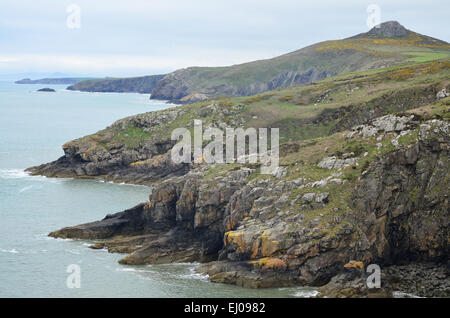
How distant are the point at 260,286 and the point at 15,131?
129479mm

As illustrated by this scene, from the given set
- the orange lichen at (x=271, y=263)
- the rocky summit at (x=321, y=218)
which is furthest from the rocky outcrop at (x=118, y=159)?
the orange lichen at (x=271, y=263)

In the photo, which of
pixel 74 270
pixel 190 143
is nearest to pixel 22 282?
pixel 74 270

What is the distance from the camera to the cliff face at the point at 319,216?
1951 inches

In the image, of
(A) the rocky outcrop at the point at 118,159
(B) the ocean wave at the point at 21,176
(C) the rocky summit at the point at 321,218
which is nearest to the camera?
(C) the rocky summit at the point at 321,218

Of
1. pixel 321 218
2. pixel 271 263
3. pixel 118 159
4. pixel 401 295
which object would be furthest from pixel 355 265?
pixel 118 159
